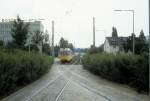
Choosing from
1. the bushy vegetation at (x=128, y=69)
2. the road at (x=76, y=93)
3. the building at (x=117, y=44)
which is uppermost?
the building at (x=117, y=44)

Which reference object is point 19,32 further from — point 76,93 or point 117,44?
point 76,93

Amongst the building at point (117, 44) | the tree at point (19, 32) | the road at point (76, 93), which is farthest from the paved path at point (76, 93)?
the tree at point (19, 32)

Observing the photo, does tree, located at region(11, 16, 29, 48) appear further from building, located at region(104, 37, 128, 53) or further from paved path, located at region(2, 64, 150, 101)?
paved path, located at region(2, 64, 150, 101)

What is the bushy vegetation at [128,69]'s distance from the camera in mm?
22533

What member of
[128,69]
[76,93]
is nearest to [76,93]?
[76,93]

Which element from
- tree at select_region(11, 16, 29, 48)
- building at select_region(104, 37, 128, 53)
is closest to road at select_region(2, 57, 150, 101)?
building at select_region(104, 37, 128, 53)

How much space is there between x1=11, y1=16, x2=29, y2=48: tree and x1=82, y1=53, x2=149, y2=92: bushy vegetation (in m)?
25.4

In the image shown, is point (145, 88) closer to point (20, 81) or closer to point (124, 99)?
point (124, 99)

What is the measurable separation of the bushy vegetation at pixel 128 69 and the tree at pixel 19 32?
2537 cm

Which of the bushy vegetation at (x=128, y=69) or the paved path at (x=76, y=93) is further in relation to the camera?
the bushy vegetation at (x=128, y=69)

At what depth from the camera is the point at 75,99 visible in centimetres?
1823

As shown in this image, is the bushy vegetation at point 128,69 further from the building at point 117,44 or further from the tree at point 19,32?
the tree at point 19,32

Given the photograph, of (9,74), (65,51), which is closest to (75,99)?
(9,74)

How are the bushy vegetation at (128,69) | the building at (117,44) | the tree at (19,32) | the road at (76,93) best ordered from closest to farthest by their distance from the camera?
the road at (76,93) < the bushy vegetation at (128,69) < the tree at (19,32) < the building at (117,44)
